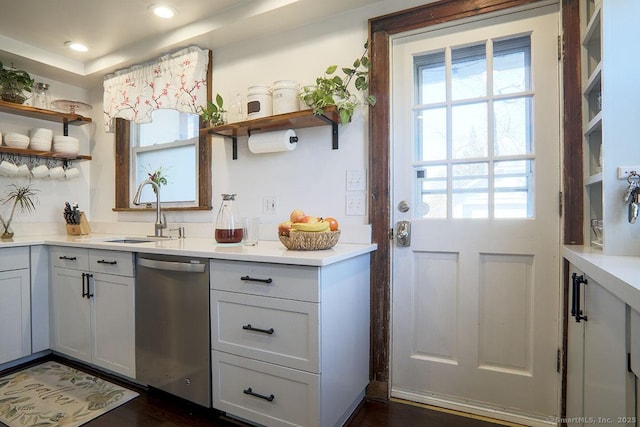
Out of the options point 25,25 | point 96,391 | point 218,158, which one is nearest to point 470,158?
point 218,158

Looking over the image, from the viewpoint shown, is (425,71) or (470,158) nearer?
(470,158)

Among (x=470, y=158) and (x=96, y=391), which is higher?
(x=470, y=158)

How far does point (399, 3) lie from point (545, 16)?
0.72 metres

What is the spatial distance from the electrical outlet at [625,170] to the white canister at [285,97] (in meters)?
1.53

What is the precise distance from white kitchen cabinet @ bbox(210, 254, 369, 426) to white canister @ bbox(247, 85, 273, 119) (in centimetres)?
98

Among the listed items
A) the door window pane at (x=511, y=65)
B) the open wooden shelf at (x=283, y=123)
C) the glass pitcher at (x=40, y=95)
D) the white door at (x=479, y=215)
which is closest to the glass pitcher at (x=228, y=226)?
the open wooden shelf at (x=283, y=123)

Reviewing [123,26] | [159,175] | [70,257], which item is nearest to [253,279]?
[70,257]

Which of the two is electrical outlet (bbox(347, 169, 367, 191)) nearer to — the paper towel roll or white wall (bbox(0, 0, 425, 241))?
white wall (bbox(0, 0, 425, 241))

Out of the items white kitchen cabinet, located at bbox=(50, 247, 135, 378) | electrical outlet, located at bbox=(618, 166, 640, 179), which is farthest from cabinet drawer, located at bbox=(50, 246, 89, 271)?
electrical outlet, located at bbox=(618, 166, 640, 179)

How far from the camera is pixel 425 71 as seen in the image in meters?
1.82

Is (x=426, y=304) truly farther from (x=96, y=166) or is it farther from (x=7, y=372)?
(x=96, y=166)

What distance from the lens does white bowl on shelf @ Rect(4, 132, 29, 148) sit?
2543mm

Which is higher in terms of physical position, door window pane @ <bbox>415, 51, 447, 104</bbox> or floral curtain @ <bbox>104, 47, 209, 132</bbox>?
floral curtain @ <bbox>104, 47, 209, 132</bbox>

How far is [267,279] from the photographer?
1436 mm
